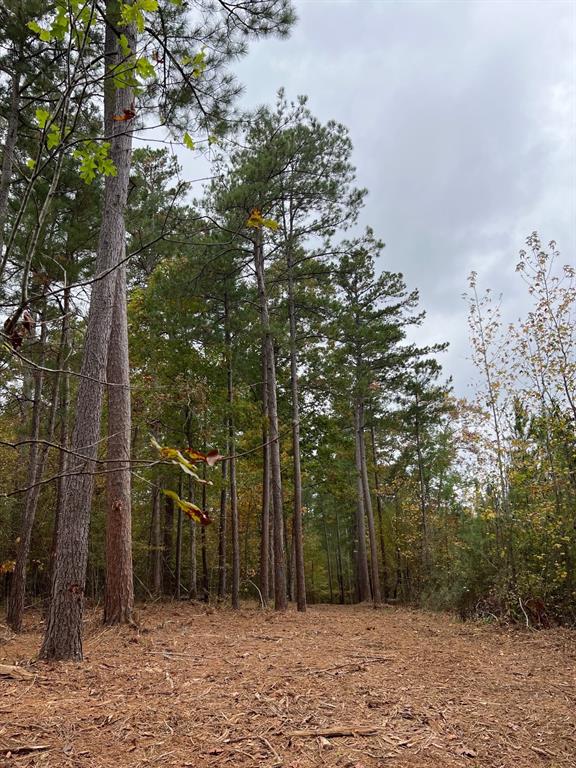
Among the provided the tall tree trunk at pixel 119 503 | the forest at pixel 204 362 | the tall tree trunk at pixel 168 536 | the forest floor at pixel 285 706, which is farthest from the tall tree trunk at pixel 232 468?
the forest floor at pixel 285 706

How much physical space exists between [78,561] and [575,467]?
656 cm

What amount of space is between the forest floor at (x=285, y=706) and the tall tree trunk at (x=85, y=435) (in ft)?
1.06

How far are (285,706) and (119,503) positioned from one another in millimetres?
3823

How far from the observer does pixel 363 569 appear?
53.1 ft

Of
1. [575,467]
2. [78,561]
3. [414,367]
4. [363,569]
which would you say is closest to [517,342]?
[575,467]

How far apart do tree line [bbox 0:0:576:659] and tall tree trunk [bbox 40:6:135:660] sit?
0.02m

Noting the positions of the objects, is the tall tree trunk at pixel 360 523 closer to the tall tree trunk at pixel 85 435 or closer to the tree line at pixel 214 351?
the tree line at pixel 214 351

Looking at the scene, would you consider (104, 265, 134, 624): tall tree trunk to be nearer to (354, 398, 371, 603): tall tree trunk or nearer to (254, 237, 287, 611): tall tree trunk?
(254, 237, 287, 611): tall tree trunk

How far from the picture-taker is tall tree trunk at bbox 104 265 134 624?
6.00 m

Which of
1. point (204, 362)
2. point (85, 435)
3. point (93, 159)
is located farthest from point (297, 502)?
point (93, 159)

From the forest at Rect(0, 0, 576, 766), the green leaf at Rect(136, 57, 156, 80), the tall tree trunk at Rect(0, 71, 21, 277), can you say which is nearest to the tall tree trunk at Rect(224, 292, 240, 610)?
the forest at Rect(0, 0, 576, 766)

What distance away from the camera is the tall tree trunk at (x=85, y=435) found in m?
4.07

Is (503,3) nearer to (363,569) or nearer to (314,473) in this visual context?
(314,473)

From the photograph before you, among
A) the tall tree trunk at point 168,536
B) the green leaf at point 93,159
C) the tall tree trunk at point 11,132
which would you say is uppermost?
the tall tree trunk at point 11,132
